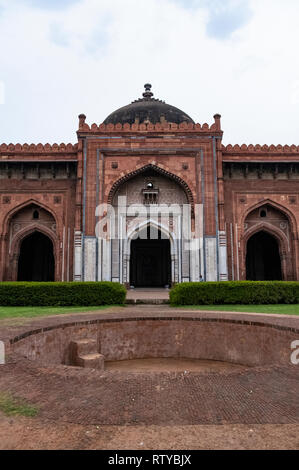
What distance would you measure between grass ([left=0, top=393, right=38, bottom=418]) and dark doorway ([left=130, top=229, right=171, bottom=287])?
17.0 metres

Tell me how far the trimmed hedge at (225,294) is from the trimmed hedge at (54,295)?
1.89m

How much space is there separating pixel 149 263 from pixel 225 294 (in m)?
11.1

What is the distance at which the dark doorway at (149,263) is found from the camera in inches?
754

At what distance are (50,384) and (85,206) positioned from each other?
1082cm

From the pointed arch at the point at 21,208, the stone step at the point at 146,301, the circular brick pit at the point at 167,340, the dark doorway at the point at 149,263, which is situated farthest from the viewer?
the dark doorway at the point at 149,263

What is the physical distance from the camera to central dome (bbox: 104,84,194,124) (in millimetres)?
16964

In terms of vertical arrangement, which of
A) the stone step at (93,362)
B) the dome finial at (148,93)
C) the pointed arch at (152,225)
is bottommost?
the stone step at (93,362)

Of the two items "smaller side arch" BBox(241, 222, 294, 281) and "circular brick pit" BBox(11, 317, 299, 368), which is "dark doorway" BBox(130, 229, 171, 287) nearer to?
"smaller side arch" BBox(241, 222, 294, 281)

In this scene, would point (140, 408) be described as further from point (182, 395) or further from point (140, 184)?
point (140, 184)

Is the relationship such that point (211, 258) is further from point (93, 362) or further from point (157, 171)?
point (93, 362)

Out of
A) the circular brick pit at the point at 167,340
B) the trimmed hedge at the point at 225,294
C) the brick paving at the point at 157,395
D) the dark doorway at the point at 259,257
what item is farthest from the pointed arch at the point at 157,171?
the brick paving at the point at 157,395

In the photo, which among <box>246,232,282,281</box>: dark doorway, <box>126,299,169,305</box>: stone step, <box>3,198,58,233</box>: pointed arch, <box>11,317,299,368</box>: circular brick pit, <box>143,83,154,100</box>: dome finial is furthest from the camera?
<box>143,83,154,100</box>: dome finial

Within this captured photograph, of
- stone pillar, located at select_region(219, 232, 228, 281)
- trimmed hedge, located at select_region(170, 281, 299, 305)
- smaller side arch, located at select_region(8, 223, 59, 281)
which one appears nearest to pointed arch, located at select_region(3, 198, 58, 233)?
smaller side arch, located at select_region(8, 223, 59, 281)

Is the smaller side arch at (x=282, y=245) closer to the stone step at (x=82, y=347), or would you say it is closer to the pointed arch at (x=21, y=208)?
the pointed arch at (x=21, y=208)
